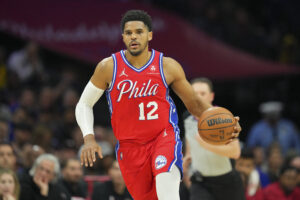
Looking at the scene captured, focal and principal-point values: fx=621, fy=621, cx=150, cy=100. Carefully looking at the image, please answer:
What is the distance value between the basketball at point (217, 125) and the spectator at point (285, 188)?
4.12m

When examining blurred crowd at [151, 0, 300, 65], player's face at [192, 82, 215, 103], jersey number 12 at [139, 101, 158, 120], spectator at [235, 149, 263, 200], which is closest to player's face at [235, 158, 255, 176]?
spectator at [235, 149, 263, 200]

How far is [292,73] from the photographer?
1370cm

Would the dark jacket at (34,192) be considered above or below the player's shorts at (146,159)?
below

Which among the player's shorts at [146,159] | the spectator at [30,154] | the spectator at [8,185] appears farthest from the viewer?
the spectator at [30,154]

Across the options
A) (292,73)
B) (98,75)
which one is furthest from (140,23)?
(292,73)

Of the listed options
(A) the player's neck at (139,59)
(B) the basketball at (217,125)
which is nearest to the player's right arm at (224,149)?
(B) the basketball at (217,125)

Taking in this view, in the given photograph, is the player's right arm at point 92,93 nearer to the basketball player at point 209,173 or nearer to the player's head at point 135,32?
the player's head at point 135,32

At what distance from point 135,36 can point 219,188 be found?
91.6 inches

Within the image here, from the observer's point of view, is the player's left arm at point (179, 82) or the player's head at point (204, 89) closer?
the player's left arm at point (179, 82)

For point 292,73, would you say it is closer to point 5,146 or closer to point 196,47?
point 196,47

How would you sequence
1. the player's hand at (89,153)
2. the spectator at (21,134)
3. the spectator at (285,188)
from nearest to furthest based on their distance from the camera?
the player's hand at (89,153), the spectator at (285,188), the spectator at (21,134)

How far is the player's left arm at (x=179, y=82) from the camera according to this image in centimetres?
568

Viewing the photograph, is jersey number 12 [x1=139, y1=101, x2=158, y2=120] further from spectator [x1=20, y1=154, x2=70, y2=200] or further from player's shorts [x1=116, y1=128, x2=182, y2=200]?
spectator [x1=20, y1=154, x2=70, y2=200]

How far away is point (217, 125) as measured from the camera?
5930 mm
